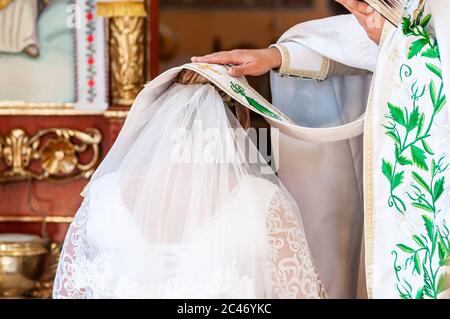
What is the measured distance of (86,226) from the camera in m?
2.77

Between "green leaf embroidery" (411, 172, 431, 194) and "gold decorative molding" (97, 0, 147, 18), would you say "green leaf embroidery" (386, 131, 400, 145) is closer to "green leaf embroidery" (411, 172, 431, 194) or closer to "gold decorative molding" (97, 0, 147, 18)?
"green leaf embroidery" (411, 172, 431, 194)

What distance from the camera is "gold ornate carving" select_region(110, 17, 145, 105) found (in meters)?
4.26

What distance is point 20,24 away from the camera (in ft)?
14.2

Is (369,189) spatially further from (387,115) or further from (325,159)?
(325,159)

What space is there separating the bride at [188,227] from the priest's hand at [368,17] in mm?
501

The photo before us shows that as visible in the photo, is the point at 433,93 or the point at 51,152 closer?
the point at 433,93

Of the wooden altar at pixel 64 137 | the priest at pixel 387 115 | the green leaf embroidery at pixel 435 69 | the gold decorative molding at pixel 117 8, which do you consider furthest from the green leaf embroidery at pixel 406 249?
the gold decorative molding at pixel 117 8

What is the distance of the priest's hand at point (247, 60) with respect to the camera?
3014 mm

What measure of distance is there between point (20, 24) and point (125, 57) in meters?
0.48

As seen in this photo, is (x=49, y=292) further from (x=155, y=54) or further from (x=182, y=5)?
(x=182, y=5)

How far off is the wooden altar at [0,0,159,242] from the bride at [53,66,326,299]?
56.4 inches

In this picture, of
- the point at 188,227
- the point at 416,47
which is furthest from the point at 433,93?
the point at 188,227

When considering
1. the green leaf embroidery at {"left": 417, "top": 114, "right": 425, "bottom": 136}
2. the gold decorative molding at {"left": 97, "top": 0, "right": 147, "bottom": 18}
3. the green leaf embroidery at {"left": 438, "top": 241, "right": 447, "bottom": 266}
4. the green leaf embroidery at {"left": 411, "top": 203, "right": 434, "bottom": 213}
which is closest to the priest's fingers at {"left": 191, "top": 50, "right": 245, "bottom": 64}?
the green leaf embroidery at {"left": 417, "top": 114, "right": 425, "bottom": 136}

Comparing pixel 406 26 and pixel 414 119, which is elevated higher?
pixel 406 26
